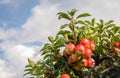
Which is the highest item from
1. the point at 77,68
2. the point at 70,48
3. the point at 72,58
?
the point at 70,48

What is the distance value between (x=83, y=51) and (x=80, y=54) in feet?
0.39

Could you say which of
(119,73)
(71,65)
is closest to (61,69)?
(71,65)

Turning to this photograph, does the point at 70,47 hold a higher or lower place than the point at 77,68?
higher

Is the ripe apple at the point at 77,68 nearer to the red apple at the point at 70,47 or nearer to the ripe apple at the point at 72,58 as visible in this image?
the ripe apple at the point at 72,58

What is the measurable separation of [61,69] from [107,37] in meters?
1.27

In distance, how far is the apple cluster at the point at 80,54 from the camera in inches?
248

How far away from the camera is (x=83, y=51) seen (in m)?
6.29

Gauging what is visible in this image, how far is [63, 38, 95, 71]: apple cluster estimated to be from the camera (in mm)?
6289

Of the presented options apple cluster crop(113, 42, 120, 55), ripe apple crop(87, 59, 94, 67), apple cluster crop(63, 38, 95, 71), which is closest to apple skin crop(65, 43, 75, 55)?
apple cluster crop(63, 38, 95, 71)

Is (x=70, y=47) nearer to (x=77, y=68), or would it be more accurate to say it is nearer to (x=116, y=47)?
(x=77, y=68)

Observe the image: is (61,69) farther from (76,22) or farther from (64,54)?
(76,22)

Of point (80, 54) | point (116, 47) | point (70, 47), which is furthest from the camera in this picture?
point (116, 47)

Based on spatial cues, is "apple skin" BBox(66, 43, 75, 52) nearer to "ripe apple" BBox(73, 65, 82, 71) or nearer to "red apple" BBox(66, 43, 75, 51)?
"red apple" BBox(66, 43, 75, 51)

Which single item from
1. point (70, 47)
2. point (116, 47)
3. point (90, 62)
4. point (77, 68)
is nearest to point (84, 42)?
point (70, 47)
